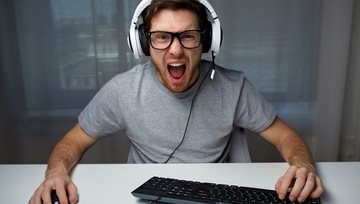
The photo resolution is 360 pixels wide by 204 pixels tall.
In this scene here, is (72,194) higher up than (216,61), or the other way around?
(216,61)

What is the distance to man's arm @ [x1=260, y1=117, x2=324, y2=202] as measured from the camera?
715 millimetres

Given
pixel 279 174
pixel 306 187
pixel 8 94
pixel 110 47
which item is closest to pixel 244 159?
pixel 279 174

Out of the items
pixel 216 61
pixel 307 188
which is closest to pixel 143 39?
pixel 307 188

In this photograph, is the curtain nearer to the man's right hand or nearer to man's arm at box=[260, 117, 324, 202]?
man's arm at box=[260, 117, 324, 202]

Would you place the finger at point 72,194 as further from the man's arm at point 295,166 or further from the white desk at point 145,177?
the man's arm at point 295,166

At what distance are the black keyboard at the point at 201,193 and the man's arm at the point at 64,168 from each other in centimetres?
17

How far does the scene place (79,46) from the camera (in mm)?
1821

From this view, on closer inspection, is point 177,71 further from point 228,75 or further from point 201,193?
point 201,193

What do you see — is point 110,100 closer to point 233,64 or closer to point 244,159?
point 244,159

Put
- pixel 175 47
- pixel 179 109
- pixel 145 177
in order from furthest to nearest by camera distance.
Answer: pixel 179 109, pixel 175 47, pixel 145 177

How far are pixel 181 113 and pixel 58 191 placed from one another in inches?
20.2

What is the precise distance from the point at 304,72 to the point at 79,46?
50.4 inches

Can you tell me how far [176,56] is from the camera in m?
1.05

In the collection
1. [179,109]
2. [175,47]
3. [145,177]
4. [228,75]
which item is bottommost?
[145,177]
